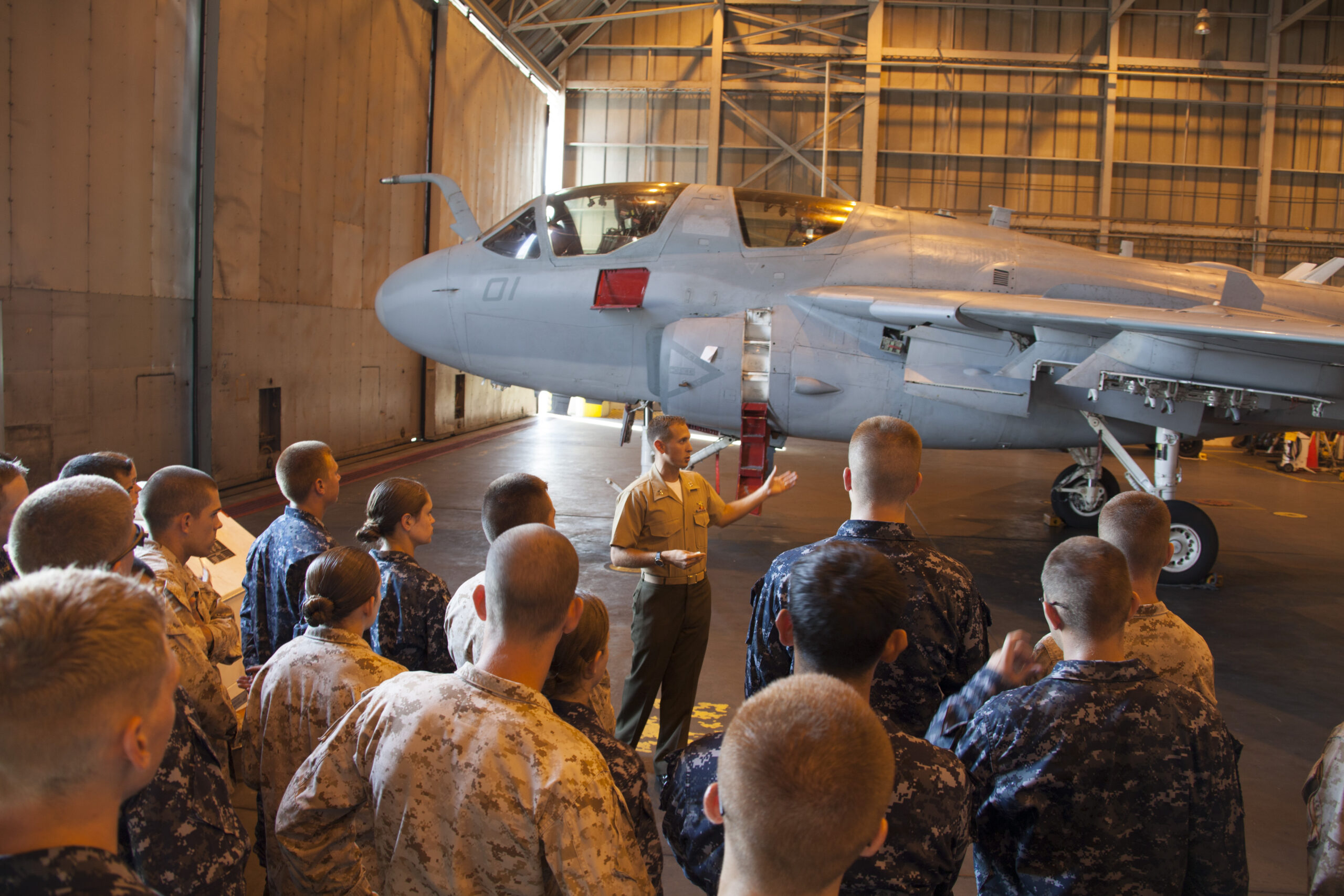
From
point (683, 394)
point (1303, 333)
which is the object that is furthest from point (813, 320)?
point (1303, 333)

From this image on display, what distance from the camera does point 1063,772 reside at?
2.18 meters

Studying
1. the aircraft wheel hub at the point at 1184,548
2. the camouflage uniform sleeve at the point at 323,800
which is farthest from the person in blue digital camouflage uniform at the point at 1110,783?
the aircraft wheel hub at the point at 1184,548

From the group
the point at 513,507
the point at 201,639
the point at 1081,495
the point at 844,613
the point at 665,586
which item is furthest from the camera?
the point at 1081,495

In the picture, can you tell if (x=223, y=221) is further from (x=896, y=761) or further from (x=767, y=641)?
(x=896, y=761)

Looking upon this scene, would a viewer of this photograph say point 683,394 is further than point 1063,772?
Yes

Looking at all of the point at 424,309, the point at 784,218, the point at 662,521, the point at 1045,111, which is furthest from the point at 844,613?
the point at 1045,111

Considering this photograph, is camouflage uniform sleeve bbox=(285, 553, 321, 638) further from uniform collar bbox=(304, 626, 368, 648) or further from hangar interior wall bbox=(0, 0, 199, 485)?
hangar interior wall bbox=(0, 0, 199, 485)

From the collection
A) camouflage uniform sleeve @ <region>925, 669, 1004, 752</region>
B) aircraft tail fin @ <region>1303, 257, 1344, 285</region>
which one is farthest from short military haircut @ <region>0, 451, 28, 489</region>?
aircraft tail fin @ <region>1303, 257, 1344, 285</region>

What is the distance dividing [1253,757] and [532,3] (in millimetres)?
21211

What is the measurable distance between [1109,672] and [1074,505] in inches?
374

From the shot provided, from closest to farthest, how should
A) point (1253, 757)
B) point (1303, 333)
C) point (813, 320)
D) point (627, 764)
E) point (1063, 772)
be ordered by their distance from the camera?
point (627, 764), point (1063, 772), point (1253, 757), point (1303, 333), point (813, 320)

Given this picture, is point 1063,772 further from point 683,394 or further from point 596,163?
point 596,163

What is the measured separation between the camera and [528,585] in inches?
77.7

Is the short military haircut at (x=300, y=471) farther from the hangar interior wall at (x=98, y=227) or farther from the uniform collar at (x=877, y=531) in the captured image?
the hangar interior wall at (x=98, y=227)
